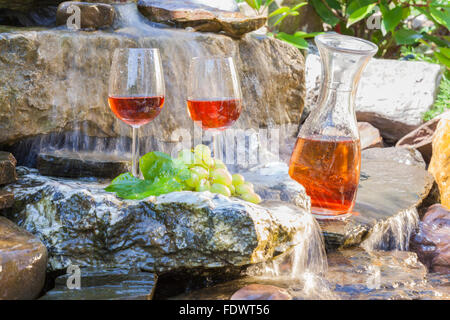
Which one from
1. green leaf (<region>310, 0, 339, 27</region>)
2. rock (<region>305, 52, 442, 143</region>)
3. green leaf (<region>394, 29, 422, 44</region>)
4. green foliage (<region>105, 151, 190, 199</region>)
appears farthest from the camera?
green leaf (<region>310, 0, 339, 27</region>)

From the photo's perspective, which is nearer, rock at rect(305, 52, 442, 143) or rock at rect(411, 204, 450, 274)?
rock at rect(411, 204, 450, 274)

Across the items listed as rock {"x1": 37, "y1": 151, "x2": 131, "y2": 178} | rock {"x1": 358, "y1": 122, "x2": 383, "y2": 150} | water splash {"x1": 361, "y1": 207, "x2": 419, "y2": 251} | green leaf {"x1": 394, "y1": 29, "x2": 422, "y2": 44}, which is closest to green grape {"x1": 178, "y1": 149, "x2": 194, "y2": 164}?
rock {"x1": 37, "y1": 151, "x2": 131, "y2": 178}

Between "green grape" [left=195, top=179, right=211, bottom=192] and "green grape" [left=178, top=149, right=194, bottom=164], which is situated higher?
"green grape" [left=178, top=149, right=194, bottom=164]

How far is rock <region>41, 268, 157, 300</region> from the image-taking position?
152 centimetres

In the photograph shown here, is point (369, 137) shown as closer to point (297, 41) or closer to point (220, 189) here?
point (297, 41)

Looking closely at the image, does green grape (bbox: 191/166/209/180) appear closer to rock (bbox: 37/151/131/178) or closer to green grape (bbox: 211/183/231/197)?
green grape (bbox: 211/183/231/197)

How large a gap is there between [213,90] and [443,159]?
236 centimetres

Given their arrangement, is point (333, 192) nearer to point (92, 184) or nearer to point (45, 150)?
point (92, 184)

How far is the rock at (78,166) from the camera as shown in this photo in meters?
2.29

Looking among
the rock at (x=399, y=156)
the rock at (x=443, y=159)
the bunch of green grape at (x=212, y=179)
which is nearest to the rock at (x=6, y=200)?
the bunch of green grape at (x=212, y=179)

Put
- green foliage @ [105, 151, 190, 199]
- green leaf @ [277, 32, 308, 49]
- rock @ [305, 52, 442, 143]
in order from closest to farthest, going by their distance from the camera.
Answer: green foliage @ [105, 151, 190, 199]
green leaf @ [277, 32, 308, 49]
rock @ [305, 52, 442, 143]

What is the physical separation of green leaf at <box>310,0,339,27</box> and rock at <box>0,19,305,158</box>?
11.3ft

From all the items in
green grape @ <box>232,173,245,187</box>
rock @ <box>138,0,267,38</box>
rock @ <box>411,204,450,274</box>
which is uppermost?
rock @ <box>138,0,267,38</box>
